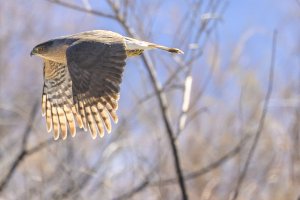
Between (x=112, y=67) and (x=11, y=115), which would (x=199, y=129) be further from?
(x=112, y=67)

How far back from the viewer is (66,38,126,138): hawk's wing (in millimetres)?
4898

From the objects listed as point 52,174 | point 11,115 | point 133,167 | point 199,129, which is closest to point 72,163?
point 52,174

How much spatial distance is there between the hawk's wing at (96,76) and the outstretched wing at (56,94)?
0.79 meters

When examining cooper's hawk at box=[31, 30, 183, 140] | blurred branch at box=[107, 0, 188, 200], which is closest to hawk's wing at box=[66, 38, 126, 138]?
cooper's hawk at box=[31, 30, 183, 140]

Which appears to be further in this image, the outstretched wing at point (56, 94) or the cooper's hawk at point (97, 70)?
the outstretched wing at point (56, 94)

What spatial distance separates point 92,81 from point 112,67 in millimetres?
183

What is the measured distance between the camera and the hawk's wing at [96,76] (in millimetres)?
4898

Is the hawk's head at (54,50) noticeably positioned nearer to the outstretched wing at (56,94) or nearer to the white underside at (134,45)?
the outstretched wing at (56,94)

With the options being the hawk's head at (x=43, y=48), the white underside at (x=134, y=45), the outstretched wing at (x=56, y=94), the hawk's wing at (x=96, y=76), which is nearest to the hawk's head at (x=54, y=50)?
the hawk's head at (x=43, y=48)

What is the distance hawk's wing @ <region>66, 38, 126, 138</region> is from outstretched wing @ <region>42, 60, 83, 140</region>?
79 centimetres

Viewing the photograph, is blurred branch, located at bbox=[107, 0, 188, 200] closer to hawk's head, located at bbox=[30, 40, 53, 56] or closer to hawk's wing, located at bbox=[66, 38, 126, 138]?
hawk's head, located at bbox=[30, 40, 53, 56]

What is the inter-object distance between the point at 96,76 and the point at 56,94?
108 cm

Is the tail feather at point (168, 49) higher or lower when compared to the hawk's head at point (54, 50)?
lower

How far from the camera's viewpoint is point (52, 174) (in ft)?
23.3
